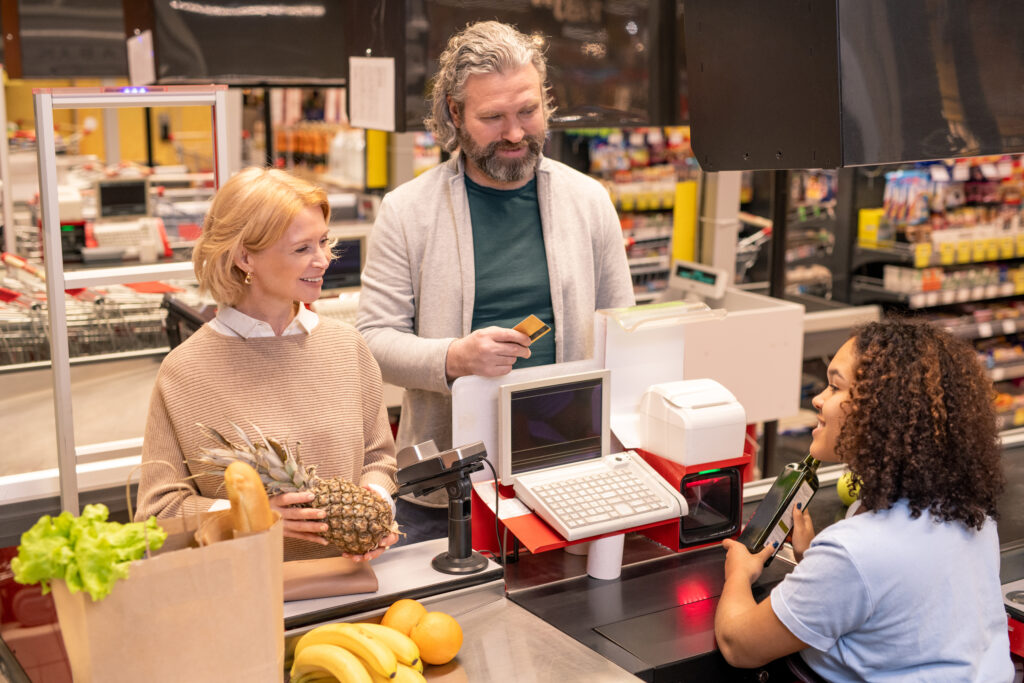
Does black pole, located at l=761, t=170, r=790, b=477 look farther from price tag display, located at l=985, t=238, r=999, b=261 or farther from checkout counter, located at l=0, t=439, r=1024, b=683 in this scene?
checkout counter, located at l=0, t=439, r=1024, b=683

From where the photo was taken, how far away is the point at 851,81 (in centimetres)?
170

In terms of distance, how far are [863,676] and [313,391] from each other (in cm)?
109

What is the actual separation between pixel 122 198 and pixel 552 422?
3873 mm

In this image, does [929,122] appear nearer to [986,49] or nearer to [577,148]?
[986,49]

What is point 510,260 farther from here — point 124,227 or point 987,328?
point 987,328

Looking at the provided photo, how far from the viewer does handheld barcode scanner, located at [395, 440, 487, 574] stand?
6.00 ft

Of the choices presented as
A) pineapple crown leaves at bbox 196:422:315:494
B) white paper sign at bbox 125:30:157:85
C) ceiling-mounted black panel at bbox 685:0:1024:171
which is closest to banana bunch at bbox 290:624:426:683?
pineapple crown leaves at bbox 196:422:315:494

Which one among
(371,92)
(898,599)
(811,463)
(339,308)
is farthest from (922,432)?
(339,308)

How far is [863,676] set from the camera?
1.72 metres

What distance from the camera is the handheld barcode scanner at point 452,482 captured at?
1828 millimetres

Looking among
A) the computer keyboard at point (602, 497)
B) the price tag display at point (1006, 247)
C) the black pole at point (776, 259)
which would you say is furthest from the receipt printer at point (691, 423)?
the price tag display at point (1006, 247)

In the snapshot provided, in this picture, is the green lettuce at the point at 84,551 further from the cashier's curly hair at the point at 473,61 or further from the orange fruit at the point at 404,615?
the cashier's curly hair at the point at 473,61

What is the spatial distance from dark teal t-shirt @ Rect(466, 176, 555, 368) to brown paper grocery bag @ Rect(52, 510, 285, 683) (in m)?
1.11

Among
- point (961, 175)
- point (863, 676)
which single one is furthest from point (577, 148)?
point (863, 676)
